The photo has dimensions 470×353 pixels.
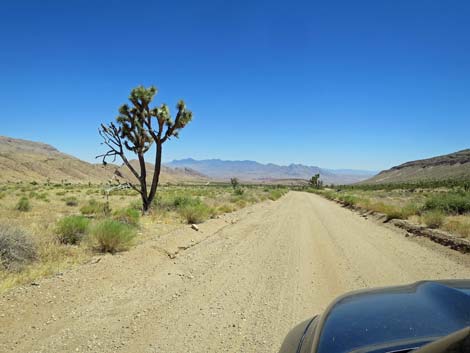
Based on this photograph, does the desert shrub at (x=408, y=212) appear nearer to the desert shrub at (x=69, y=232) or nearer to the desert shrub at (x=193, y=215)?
the desert shrub at (x=193, y=215)

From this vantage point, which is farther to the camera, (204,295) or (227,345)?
(204,295)

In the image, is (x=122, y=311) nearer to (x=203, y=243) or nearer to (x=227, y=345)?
(x=227, y=345)

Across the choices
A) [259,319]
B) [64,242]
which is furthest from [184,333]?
[64,242]

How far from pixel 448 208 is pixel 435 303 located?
18.9m

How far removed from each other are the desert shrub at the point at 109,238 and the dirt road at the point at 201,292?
41 cm

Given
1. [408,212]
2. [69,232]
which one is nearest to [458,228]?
[408,212]

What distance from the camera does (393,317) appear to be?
2.21m

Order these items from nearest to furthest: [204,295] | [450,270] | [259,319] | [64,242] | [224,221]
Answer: [259,319] → [204,295] → [450,270] → [64,242] → [224,221]

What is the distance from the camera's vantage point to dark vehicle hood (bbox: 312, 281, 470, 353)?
6.34ft

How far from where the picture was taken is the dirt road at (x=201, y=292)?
441 centimetres

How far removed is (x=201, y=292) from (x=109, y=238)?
389 cm

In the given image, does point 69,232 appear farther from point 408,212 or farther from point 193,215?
point 408,212

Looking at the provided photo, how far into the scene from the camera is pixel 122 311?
5309 mm

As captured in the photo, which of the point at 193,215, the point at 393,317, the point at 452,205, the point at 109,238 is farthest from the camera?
the point at 452,205
